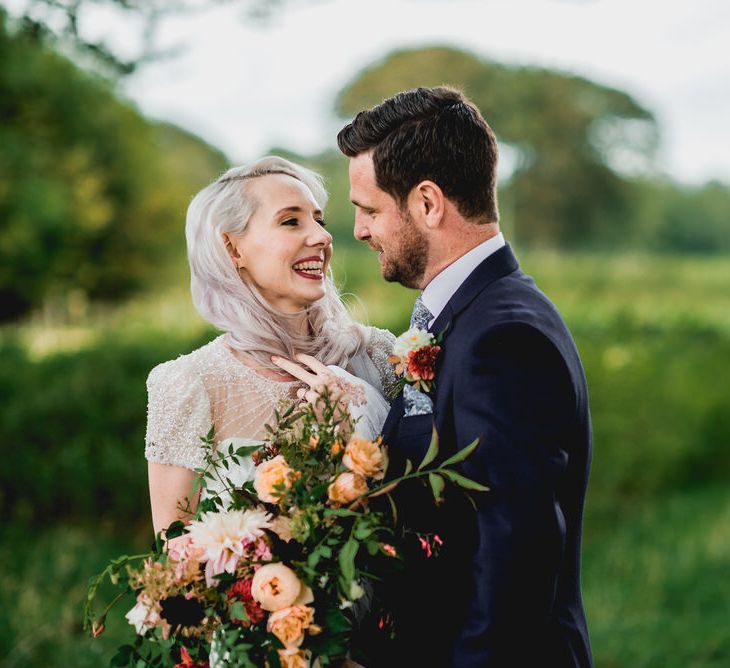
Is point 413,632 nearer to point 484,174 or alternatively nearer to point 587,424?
point 587,424

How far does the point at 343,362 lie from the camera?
302 centimetres

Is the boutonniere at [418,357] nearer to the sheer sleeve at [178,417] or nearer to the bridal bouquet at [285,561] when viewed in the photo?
the bridal bouquet at [285,561]

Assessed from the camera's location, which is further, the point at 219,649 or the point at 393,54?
the point at 393,54

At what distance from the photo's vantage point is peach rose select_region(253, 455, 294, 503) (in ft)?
7.26

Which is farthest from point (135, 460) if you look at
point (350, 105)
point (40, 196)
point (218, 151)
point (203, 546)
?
point (218, 151)

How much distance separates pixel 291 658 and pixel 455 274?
3.70 ft

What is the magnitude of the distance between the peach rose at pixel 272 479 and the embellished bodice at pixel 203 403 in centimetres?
53

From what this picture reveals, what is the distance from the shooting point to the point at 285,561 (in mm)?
2207

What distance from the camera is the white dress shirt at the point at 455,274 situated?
2545 millimetres

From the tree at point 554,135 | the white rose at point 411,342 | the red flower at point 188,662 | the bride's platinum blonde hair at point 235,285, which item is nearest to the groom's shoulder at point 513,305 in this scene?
the white rose at point 411,342

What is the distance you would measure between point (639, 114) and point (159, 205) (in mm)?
14121

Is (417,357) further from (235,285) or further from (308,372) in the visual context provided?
(235,285)

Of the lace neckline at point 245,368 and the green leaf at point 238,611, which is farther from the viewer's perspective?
the lace neckline at point 245,368

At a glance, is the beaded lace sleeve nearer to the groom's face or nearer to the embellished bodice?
the embellished bodice
